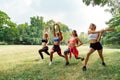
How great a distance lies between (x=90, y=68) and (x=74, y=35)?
204cm

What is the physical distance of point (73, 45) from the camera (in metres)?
16.0

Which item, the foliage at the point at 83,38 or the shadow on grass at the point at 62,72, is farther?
the foliage at the point at 83,38

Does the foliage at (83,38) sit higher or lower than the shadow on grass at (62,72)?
higher

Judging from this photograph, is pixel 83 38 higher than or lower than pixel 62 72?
higher

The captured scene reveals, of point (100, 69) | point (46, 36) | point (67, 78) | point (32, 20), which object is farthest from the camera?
point (32, 20)

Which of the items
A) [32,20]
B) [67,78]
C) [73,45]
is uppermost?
[32,20]

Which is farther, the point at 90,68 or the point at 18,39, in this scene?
the point at 18,39

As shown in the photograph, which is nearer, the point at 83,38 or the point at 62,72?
the point at 62,72

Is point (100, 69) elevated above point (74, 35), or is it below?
below

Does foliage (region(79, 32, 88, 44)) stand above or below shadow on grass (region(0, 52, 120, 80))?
above

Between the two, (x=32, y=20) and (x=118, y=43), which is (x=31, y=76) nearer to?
(x=118, y=43)

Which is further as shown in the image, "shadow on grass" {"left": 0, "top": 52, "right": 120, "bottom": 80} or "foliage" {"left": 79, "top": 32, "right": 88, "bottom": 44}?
"foliage" {"left": 79, "top": 32, "right": 88, "bottom": 44}

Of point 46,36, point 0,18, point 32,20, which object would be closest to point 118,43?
point 46,36

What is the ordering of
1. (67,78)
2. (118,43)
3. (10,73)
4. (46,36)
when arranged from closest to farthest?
(67,78)
(10,73)
(46,36)
(118,43)
